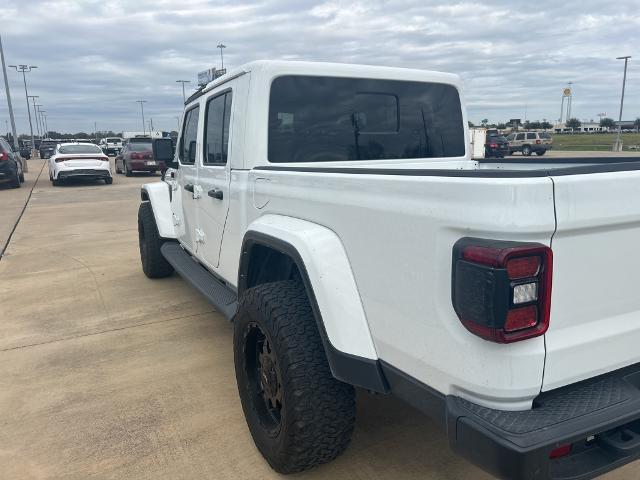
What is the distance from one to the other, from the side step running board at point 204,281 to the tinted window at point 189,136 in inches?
34.7

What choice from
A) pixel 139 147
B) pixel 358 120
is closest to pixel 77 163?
pixel 139 147

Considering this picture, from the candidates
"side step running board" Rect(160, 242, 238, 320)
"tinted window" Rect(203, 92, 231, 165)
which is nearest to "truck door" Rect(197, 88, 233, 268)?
"tinted window" Rect(203, 92, 231, 165)

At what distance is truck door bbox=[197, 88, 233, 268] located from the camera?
3506mm

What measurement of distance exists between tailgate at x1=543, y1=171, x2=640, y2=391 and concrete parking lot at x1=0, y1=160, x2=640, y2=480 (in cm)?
114

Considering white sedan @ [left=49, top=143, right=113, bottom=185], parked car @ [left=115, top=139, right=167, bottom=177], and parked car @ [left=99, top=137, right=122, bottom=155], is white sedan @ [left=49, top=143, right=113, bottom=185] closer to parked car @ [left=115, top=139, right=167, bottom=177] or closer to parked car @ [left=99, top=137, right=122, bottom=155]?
parked car @ [left=115, top=139, right=167, bottom=177]

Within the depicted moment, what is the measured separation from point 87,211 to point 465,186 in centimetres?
1190

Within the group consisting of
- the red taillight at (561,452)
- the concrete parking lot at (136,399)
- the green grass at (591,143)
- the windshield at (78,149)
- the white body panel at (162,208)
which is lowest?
the green grass at (591,143)

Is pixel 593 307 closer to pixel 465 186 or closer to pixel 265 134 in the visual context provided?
pixel 465 186

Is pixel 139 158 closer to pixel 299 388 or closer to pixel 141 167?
pixel 141 167

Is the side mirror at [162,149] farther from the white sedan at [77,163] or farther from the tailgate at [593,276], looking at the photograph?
the white sedan at [77,163]

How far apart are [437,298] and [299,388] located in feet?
2.71

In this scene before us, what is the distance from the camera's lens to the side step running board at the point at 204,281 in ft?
11.0

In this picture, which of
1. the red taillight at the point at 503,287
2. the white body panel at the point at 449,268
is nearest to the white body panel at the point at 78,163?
the white body panel at the point at 449,268

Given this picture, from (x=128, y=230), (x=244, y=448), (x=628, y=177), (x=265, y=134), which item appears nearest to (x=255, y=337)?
(x=244, y=448)
